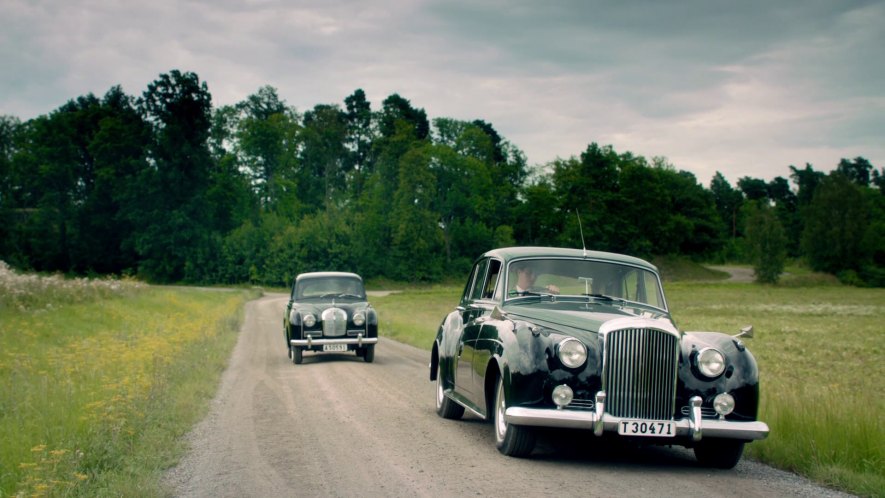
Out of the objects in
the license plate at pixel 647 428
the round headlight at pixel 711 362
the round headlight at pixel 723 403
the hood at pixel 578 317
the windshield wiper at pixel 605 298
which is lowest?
the license plate at pixel 647 428

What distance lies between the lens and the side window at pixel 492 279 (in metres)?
9.23

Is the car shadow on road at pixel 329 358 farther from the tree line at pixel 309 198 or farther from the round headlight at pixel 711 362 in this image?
the tree line at pixel 309 198

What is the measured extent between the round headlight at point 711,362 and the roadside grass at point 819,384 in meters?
1.18

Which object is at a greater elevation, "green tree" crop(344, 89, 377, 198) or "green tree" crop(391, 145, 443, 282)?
"green tree" crop(344, 89, 377, 198)

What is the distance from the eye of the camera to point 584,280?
8805 mm

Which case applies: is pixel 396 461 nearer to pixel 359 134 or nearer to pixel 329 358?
pixel 329 358

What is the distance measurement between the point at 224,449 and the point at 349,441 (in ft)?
4.04

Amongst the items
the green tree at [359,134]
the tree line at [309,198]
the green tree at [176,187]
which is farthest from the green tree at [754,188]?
the green tree at [176,187]

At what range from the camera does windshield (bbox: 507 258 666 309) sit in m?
8.73

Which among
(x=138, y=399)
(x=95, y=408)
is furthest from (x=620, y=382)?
(x=138, y=399)

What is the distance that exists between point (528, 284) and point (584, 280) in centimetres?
60

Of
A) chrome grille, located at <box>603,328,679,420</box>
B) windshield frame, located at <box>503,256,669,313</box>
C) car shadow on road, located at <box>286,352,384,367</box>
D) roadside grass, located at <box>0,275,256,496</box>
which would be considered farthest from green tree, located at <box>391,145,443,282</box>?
chrome grille, located at <box>603,328,679,420</box>

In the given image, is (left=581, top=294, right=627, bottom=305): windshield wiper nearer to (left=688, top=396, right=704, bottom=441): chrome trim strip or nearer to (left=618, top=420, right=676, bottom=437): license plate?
(left=688, top=396, right=704, bottom=441): chrome trim strip

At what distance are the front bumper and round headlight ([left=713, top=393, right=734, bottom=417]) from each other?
9 centimetres
